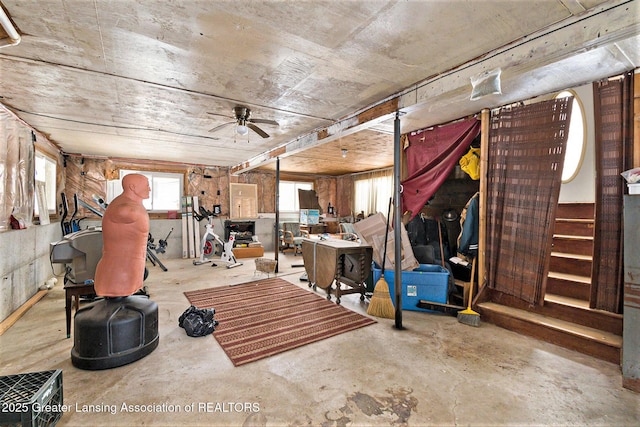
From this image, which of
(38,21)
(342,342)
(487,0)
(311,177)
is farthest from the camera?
(311,177)

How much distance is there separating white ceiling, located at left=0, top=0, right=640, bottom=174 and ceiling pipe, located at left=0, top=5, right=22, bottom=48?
1.7 inches

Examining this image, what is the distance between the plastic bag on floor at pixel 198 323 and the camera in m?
2.83

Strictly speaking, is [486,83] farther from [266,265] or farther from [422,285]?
[266,265]

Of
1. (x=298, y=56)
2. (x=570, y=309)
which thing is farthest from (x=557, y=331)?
(x=298, y=56)

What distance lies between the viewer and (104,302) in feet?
7.77

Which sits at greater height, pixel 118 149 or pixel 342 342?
pixel 118 149

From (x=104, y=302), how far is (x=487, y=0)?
3537 millimetres

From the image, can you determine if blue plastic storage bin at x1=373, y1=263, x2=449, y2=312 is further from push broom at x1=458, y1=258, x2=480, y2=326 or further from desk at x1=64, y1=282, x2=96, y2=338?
→ desk at x1=64, y1=282, x2=96, y2=338

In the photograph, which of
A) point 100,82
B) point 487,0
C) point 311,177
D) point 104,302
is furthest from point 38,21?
point 311,177

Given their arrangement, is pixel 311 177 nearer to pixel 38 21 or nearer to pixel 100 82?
pixel 100 82

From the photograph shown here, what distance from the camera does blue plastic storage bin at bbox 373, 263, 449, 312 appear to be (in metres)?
3.44

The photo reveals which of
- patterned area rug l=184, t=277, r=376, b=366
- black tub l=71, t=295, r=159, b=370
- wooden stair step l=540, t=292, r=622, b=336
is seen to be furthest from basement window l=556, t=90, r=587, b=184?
black tub l=71, t=295, r=159, b=370

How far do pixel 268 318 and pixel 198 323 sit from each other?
0.77m

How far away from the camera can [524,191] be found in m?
2.95
